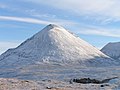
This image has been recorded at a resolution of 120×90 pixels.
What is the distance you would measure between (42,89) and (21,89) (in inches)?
120

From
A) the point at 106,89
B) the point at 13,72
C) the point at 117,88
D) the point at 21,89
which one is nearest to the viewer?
the point at 21,89

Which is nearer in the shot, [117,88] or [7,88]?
[7,88]

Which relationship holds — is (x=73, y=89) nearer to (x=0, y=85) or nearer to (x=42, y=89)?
(x=42, y=89)

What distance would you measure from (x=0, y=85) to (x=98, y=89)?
15.0 meters

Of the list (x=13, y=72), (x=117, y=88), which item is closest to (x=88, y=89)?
(x=117, y=88)

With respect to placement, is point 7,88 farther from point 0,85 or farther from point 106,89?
point 106,89

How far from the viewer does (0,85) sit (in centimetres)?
5266

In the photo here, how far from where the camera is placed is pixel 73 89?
53969 mm

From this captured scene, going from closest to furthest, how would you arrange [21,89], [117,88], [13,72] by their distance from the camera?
[21,89]
[117,88]
[13,72]

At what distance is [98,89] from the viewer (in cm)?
5581

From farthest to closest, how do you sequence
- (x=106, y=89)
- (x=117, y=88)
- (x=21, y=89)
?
1. (x=117, y=88)
2. (x=106, y=89)
3. (x=21, y=89)

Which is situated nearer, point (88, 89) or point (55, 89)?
point (55, 89)

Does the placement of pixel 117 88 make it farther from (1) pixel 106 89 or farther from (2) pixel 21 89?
(2) pixel 21 89

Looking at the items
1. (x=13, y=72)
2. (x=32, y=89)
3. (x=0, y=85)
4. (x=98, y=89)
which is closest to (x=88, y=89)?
(x=98, y=89)
